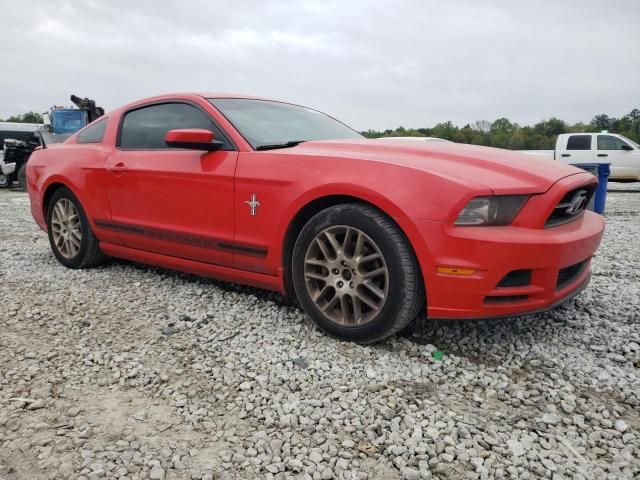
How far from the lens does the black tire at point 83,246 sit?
4.37 m

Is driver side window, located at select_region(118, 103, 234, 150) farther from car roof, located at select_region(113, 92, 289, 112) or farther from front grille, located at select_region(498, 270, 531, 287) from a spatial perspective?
front grille, located at select_region(498, 270, 531, 287)

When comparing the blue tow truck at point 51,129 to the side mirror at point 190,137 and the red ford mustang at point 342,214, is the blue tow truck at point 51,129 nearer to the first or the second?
the red ford mustang at point 342,214

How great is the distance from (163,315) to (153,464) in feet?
5.23

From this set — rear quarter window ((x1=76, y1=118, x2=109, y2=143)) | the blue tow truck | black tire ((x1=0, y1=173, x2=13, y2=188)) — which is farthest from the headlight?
black tire ((x1=0, y1=173, x2=13, y2=188))

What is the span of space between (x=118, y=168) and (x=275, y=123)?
4.11 feet

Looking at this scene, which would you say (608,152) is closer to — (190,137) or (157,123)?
(157,123)

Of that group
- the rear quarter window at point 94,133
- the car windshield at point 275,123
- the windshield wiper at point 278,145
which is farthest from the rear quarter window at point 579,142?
the rear quarter window at point 94,133

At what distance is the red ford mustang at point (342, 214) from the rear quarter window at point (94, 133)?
0.34m

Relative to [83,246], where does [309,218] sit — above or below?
above

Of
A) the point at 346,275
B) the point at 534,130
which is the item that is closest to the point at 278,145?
the point at 346,275

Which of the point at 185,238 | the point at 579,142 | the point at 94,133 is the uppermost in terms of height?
the point at 579,142

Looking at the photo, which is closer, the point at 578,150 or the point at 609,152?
the point at 609,152

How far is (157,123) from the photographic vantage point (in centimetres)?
391

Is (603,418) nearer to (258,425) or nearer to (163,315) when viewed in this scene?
(258,425)
